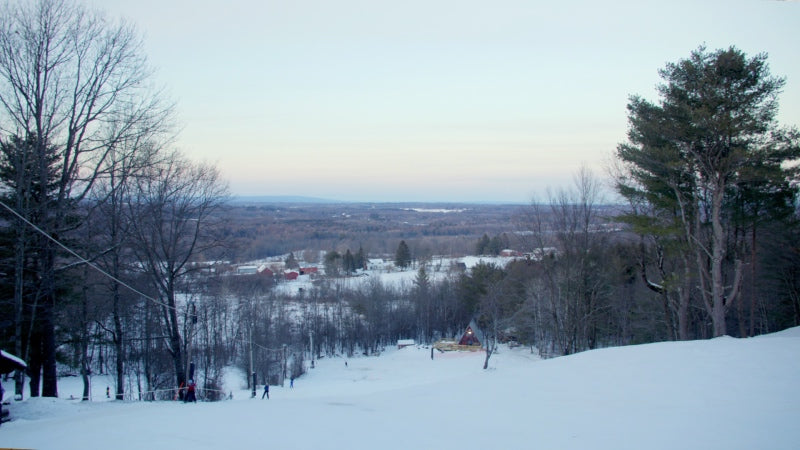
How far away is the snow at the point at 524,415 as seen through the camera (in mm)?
5195

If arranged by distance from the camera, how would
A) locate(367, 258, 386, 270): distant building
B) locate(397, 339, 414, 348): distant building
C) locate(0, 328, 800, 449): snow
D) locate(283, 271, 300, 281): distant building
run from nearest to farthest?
locate(0, 328, 800, 449): snow < locate(397, 339, 414, 348): distant building < locate(283, 271, 300, 281): distant building < locate(367, 258, 386, 270): distant building

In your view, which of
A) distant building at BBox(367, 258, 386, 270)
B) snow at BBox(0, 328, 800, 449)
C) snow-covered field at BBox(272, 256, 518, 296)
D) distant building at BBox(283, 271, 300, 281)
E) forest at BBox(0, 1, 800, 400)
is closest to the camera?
snow at BBox(0, 328, 800, 449)

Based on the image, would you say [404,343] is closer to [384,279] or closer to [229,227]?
[384,279]

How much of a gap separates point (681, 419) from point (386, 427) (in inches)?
147

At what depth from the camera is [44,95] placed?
9711 millimetres

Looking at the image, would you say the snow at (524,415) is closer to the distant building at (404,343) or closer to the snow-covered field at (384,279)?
the distant building at (404,343)

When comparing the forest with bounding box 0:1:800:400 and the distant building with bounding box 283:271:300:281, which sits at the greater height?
the forest with bounding box 0:1:800:400

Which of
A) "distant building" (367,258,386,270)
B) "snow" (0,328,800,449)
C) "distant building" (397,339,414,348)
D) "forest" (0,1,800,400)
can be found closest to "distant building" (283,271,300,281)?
"distant building" (367,258,386,270)

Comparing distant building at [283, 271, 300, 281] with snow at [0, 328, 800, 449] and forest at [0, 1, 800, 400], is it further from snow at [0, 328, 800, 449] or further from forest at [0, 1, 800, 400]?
snow at [0, 328, 800, 449]

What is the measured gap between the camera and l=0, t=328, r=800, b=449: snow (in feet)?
17.0

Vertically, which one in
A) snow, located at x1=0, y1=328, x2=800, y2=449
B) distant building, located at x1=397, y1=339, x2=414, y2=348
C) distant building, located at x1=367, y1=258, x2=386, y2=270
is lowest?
distant building, located at x1=397, y1=339, x2=414, y2=348

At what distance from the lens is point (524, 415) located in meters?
6.29

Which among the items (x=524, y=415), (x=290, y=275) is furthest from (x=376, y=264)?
(x=524, y=415)

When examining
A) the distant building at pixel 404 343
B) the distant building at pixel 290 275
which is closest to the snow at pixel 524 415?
the distant building at pixel 404 343
